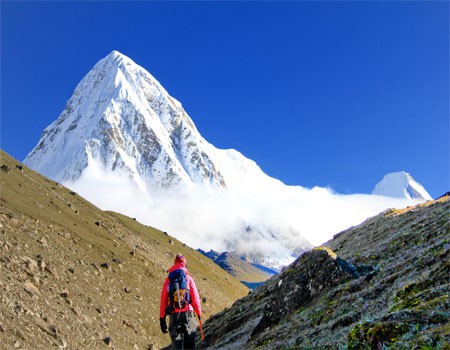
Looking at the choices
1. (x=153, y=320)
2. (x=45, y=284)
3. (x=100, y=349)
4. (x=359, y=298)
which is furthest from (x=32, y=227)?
(x=359, y=298)

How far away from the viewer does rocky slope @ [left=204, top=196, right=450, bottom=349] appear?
9.04 m

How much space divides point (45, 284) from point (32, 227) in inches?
716

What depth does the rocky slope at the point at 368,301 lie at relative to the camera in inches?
356

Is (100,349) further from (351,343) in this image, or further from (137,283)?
(351,343)

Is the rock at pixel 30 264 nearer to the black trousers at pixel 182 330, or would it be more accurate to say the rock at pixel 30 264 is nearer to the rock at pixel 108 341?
the rock at pixel 108 341

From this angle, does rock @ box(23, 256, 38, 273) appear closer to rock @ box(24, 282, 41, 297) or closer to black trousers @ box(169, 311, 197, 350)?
rock @ box(24, 282, 41, 297)

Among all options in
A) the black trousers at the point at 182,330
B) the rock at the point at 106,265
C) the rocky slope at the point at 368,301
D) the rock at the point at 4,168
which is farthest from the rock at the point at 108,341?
the rock at the point at 4,168

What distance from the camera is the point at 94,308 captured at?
48.7 m

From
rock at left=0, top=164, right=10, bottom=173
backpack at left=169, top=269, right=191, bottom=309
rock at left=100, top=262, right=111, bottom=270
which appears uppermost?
rock at left=0, top=164, right=10, bottom=173

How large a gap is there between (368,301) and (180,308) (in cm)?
742

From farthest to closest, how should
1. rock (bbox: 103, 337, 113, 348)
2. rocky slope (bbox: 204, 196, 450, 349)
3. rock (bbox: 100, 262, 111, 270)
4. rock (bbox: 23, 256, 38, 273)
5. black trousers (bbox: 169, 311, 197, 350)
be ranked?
1. rock (bbox: 100, 262, 111, 270)
2. rock (bbox: 23, 256, 38, 273)
3. rock (bbox: 103, 337, 113, 348)
4. black trousers (bbox: 169, 311, 197, 350)
5. rocky slope (bbox: 204, 196, 450, 349)

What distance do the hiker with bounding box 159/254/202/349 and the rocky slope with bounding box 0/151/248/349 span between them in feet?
60.0

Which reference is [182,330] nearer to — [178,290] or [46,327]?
[178,290]

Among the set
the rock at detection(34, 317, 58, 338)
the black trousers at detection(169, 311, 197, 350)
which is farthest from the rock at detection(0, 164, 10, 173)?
the black trousers at detection(169, 311, 197, 350)
